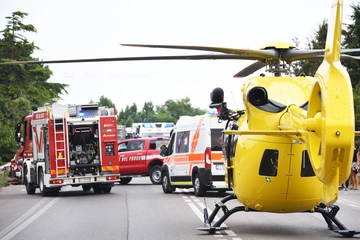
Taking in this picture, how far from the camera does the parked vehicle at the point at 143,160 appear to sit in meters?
32.5

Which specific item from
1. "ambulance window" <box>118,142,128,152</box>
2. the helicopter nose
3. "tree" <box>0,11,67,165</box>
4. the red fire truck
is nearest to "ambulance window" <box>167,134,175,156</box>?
the red fire truck

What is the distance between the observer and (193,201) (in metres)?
22.3

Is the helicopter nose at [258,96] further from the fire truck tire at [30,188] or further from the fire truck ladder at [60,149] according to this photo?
the fire truck tire at [30,188]

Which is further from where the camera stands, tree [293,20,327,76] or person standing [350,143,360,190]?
tree [293,20,327,76]

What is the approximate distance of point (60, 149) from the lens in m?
25.5

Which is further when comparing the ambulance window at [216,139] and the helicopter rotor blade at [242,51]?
the ambulance window at [216,139]

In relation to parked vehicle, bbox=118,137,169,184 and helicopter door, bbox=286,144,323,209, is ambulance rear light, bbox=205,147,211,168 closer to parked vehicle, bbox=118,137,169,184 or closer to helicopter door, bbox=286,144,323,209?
parked vehicle, bbox=118,137,169,184

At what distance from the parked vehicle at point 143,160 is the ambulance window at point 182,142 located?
6.85 m

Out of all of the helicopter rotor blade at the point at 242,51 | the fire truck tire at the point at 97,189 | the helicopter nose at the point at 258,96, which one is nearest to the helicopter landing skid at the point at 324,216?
the helicopter nose at the point at 258,96

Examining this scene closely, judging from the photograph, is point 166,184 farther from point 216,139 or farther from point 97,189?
point 216,139

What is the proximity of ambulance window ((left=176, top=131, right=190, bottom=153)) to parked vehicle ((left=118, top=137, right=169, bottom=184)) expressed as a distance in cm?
685

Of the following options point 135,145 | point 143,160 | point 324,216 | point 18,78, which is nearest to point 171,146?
point 143,160

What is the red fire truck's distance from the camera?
25.4m

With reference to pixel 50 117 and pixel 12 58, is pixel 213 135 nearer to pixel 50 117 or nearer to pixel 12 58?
pixel 50 117
